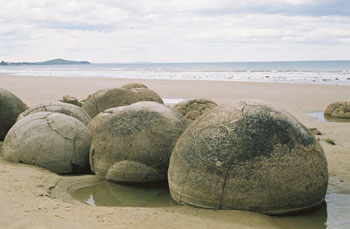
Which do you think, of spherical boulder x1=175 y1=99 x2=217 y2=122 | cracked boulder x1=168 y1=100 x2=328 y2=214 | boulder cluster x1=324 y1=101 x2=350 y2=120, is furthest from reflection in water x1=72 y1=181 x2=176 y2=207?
boulder cluster x1=324 y1=101 x2=350 y2=120

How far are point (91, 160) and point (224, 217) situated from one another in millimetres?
2871

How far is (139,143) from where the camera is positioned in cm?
612

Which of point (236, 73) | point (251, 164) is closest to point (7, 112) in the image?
point (251, 164)

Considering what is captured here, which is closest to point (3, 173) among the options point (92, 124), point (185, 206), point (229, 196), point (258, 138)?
point (92, 124)

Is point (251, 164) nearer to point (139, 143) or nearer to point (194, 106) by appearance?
point (139, 143)

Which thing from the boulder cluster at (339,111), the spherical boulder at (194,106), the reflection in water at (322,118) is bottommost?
the reflection in water at (322,118)

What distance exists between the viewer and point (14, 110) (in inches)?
362

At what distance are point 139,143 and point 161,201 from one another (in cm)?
101

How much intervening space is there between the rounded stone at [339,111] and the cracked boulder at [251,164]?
1006 cm

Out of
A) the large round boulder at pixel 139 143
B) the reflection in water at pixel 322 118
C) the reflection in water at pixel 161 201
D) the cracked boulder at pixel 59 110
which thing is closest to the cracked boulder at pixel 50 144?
the large round boulder at pixel 139 143

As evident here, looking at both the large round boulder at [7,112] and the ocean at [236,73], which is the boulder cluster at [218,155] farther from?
the ocean at [236,73]

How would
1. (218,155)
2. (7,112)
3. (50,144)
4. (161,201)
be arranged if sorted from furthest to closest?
(7,112)
(50,144)
(161,201)
(218,155)

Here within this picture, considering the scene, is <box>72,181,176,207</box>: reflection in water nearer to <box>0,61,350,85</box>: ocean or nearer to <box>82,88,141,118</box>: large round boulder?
<box>82,88,141,118</box>: large round boulder

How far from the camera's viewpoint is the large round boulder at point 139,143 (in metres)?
6.13
